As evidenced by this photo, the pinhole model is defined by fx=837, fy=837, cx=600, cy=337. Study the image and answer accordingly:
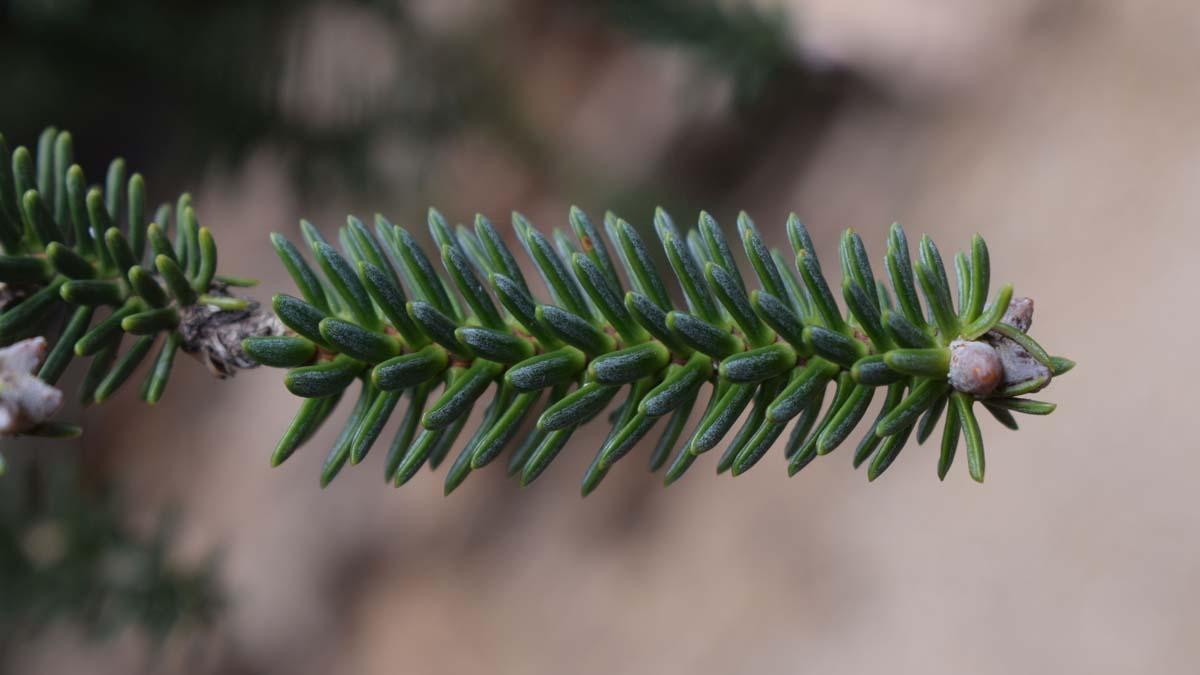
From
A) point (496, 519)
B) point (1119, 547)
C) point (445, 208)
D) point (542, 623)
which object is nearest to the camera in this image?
point (1119, 547)

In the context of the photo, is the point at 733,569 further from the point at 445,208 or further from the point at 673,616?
the point at 445,208

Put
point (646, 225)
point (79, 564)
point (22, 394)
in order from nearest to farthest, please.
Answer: point (22, 394), point (79, 564), point (646, 225)

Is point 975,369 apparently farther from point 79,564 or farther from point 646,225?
point 79,564

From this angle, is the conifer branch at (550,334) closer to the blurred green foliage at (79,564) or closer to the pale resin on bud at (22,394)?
the pale resin on bud at (22,394)

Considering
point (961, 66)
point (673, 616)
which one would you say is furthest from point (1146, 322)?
point (673, 616)

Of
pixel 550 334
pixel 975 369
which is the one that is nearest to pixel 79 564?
pixel 550 334
